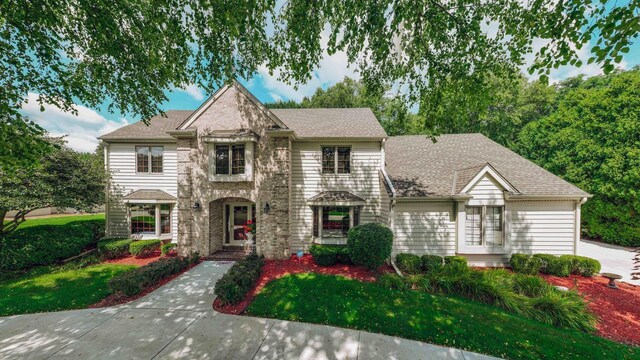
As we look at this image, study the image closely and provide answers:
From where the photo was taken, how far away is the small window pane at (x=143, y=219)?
485 inches

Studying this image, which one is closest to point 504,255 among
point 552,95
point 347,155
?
point 347,155

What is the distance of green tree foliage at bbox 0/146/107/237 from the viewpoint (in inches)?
353

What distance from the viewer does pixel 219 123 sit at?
1049cm

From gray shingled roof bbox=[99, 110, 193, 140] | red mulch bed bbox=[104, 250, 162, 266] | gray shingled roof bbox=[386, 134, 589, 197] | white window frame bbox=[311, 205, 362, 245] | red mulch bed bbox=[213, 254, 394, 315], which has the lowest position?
red mulch bed bbox=[104, 250, 162, 266]

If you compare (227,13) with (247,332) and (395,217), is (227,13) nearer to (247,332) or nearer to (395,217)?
(247,332)

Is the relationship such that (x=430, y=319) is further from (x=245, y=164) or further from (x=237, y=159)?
(x=237, y=159)

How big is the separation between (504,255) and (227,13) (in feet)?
45.8

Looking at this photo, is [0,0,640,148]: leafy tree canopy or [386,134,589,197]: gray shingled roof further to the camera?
[386,134,589,197]: gray shingled roof

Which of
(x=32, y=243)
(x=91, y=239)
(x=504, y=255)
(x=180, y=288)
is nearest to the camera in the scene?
(x=180, y=288)

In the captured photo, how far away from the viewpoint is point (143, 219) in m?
12.4

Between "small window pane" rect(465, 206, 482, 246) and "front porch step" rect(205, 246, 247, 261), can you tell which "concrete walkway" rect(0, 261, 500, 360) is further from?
"small window pane" rect(465, 206, 482, 246)

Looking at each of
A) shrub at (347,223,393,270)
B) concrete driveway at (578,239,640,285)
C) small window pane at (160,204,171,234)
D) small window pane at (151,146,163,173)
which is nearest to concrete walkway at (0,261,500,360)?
shrub at (347,223,393,270)

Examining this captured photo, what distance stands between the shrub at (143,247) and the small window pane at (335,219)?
356 inches

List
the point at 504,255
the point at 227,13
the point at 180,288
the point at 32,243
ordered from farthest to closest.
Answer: the point at 504,255 → the point at 32,243 → the point at 180,288 → the point at 227,13
